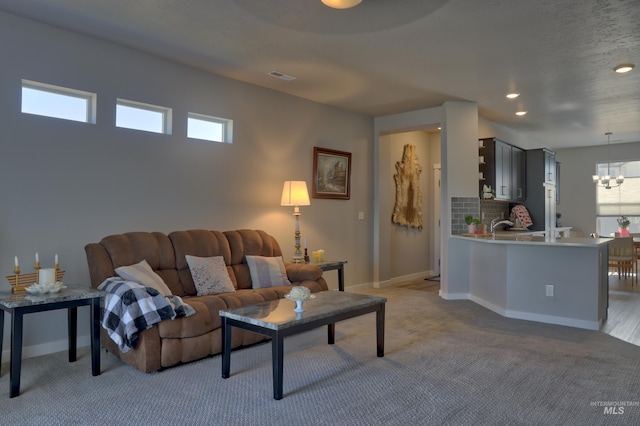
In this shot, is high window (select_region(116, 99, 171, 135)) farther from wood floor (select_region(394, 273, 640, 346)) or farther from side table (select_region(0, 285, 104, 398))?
wood floor (select_region(394, 273, 640, 346))

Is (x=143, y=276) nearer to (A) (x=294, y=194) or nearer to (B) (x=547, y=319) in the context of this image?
(A) (x=294, y=194)

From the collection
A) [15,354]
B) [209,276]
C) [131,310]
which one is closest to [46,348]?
[15,354]

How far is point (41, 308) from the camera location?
9.27 feet

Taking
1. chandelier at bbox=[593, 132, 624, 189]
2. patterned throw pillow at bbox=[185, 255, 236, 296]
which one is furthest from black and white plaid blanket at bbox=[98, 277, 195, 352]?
chandelier at bbox=[593, 132, 624, 189]

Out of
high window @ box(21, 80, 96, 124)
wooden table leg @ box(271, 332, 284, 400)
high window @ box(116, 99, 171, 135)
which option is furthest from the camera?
high window @ box(116, 99, 171, 135)

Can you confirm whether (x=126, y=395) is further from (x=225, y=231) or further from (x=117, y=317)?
(x=225, y=231)

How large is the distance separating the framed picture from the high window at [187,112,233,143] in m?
1.34

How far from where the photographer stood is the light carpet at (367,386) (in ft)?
8.04

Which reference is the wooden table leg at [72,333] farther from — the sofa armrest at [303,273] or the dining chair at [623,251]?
the dining chair at [623,251]

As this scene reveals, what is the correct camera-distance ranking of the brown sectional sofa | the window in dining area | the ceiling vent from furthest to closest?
1. the window in dining area
2. the ceiling vent
3. the brown sectional sofa

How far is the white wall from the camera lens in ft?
11.3

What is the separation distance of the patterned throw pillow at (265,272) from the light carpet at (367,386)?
644 millimetres

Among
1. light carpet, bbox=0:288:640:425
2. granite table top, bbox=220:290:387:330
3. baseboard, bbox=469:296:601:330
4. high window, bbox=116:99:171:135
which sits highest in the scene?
high window, bbox=116:99:171:135

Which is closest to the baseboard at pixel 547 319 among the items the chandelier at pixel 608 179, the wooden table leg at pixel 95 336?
the wooden table leg at pixel 95 336
